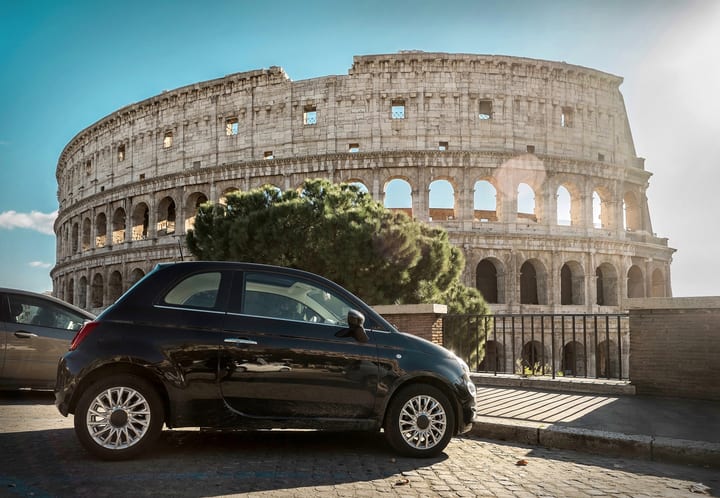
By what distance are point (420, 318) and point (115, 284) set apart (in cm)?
3188

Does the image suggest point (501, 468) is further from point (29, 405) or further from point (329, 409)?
point (29, 405)

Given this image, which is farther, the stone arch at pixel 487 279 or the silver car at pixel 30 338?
the stone arch at pixel 487 279

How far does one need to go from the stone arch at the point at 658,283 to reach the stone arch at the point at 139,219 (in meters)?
31.4

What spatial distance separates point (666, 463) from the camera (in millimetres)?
5277

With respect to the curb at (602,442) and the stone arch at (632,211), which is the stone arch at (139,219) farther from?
the curb at (602,442)

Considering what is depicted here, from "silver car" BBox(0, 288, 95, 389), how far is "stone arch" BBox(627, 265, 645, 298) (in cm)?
3232

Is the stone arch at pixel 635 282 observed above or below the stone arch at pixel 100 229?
below

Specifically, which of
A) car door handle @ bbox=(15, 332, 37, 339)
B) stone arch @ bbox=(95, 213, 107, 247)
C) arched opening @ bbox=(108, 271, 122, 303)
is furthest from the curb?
stone arch @ bbox=(95, 213, 107, 247)

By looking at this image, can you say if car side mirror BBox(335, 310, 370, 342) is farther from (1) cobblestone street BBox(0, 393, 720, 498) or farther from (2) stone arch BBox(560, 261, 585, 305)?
Answer: (2) stone arch BBox(560, 261, 585, 305)

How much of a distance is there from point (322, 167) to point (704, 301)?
2538cm

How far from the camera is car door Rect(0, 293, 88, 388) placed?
7914 millimetres

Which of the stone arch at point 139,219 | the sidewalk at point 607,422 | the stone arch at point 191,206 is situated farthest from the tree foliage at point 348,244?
the stone arch at point 139,219

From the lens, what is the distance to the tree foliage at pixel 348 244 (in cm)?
1841

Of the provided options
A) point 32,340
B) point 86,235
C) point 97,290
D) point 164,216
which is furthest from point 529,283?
point 86,235
